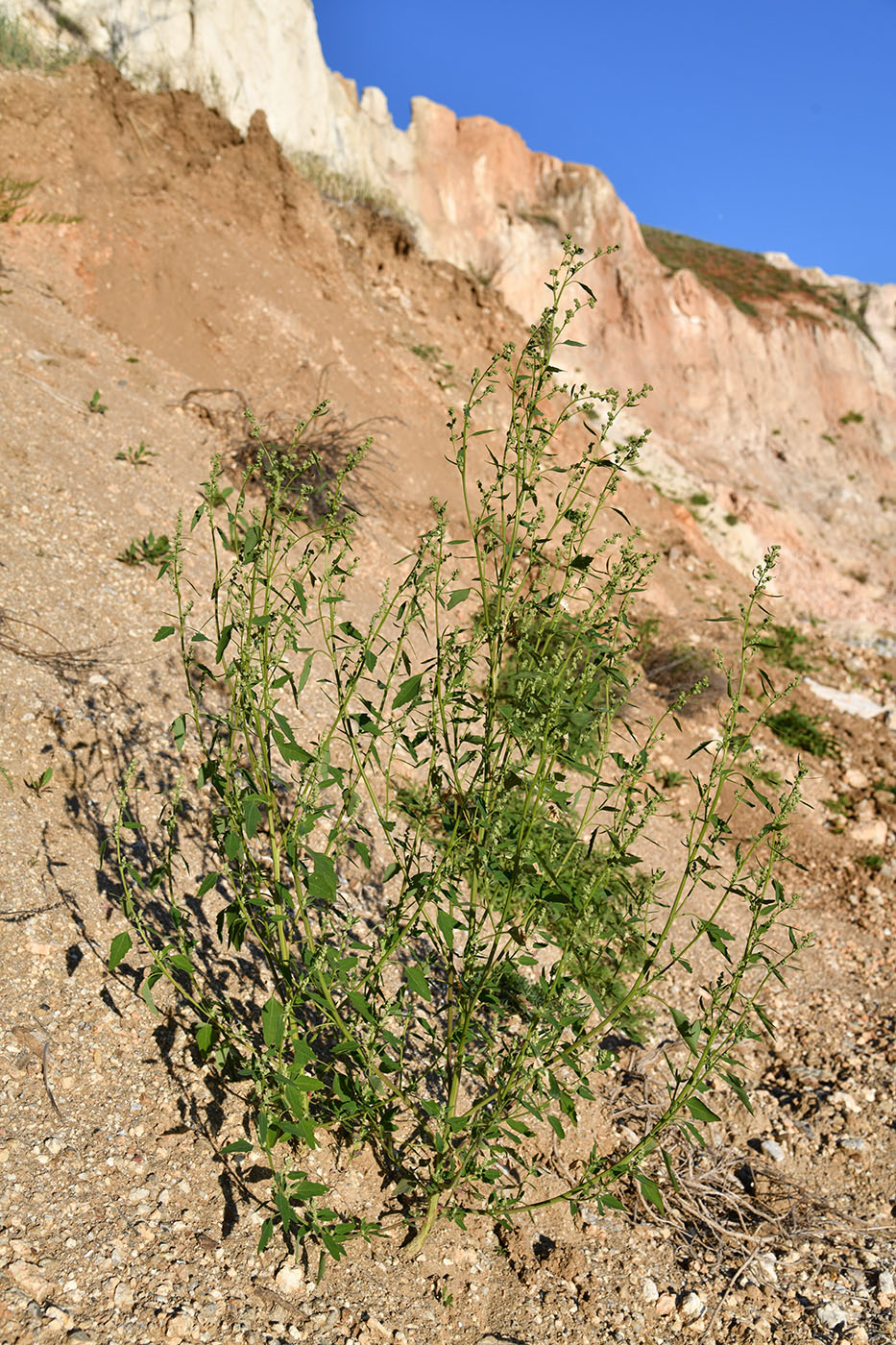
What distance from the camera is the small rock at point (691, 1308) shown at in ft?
8.59

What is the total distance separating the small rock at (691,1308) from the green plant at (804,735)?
567 centimetres

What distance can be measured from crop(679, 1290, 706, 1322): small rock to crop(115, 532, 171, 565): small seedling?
4.14 metres

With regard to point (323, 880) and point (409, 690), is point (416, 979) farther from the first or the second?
point (409, 690)

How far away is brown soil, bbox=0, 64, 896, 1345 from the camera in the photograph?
85.1 inches

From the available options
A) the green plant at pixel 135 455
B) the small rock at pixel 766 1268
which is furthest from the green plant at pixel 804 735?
the green plant at pixel 135 455

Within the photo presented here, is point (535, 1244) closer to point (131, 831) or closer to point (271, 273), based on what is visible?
point (131, 831)

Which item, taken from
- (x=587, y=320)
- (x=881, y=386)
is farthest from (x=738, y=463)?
(x=881, y=386)

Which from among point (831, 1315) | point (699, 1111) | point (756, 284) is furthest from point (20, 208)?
point (756, 284)

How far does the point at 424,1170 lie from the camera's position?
271cm

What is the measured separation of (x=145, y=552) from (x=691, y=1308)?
14.0 ft

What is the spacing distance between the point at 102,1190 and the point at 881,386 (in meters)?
22.2

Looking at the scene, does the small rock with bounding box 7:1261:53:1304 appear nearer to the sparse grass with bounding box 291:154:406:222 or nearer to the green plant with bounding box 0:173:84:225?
the green plant with bounding box 0:173:84:225

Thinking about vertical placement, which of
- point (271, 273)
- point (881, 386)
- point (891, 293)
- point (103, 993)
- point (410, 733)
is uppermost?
point (891, 293)

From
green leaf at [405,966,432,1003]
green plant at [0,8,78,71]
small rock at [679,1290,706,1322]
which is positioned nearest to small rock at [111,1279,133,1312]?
green leaf at [405,966,432,1003]
